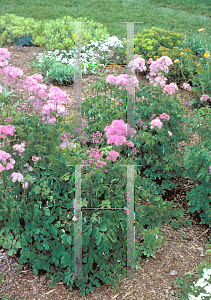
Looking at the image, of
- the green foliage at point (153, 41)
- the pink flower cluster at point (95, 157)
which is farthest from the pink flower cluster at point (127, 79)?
the green foliage at point (153, 41)

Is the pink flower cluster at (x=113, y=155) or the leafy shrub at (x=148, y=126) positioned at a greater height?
the pink flower cluster at (x=113, y=155)

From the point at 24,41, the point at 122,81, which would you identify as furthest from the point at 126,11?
the point at 122,81

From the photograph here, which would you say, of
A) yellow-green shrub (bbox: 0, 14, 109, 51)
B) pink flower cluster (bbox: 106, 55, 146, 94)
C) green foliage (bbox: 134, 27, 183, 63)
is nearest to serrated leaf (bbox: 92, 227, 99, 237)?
pink flower cluster (bbox: 106, 55, 146, 94)

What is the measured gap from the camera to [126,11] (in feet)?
35.2

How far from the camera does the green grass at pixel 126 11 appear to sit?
31.3 ft

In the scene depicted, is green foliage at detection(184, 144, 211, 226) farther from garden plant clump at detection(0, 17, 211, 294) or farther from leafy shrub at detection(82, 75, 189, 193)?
leafy shrub at detection(82, 75, 189, 193)

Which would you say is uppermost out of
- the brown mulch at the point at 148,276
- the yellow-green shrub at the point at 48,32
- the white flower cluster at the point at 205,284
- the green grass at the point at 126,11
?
the green grass at the point at 126,11

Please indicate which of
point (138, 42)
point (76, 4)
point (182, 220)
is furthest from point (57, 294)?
point (76, 4)

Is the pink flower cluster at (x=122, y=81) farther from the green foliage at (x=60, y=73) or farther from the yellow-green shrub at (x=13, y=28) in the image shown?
the yellow-green shrub at (x=13, y=28)

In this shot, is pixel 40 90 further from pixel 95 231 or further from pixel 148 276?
pixel 148 276

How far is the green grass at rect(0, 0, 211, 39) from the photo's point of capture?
9.55 meters

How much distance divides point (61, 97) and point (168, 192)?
5.89 ft

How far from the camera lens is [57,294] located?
2.53 metres

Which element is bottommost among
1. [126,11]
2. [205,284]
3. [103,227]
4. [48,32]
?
[205,284]
